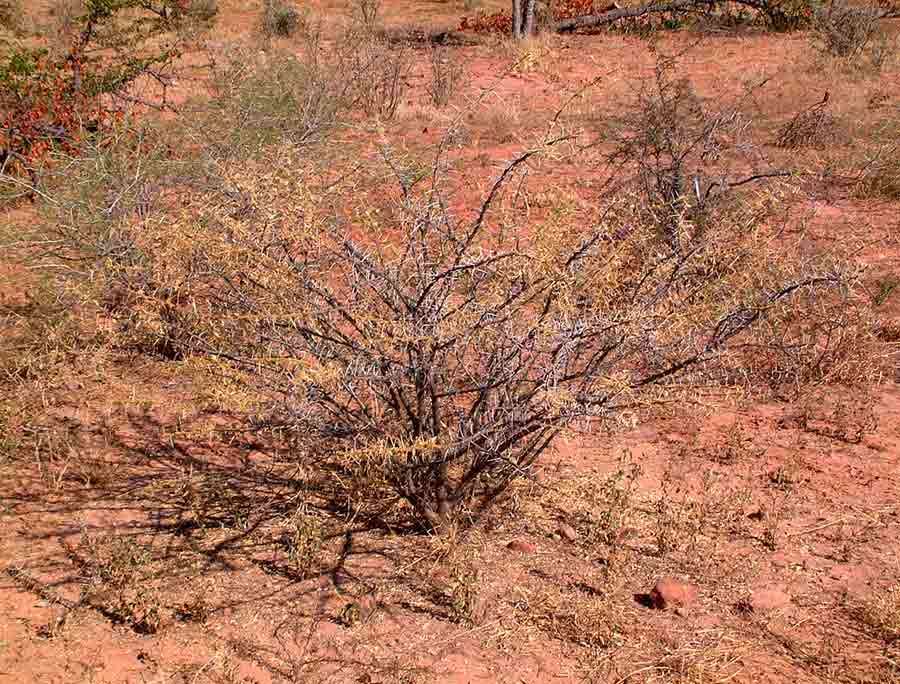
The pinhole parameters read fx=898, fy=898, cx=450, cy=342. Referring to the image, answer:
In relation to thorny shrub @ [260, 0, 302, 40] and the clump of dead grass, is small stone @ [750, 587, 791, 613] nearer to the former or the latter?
the clump of dead grass

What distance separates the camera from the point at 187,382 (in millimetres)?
5164

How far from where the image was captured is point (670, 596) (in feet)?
10.8

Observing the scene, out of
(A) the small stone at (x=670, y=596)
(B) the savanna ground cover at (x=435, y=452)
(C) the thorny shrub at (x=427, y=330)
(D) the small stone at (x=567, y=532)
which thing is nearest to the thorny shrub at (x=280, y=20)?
(B) the savanna ground cover at (x=435, y=452)

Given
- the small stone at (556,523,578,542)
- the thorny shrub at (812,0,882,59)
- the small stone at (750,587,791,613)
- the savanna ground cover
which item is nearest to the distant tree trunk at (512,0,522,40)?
the thorny shrub at (812,0,882,59)

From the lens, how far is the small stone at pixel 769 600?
130 inches

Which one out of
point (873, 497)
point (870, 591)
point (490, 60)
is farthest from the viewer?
point (490, 60)

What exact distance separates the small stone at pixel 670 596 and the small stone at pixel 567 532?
48 centimetres

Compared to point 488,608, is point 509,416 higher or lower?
higher

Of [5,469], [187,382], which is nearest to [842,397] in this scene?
[187,382]

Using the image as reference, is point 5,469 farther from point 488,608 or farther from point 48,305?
point 488,608

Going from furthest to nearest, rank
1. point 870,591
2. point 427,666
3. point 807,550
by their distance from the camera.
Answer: point 807,550
point 870,591
point 427,666

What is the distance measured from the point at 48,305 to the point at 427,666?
3.86m

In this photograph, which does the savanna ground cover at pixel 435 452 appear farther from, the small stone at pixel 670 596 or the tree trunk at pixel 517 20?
the tree trunk at pixel 517 20

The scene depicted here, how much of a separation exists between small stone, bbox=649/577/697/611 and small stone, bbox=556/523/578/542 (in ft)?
1.57
